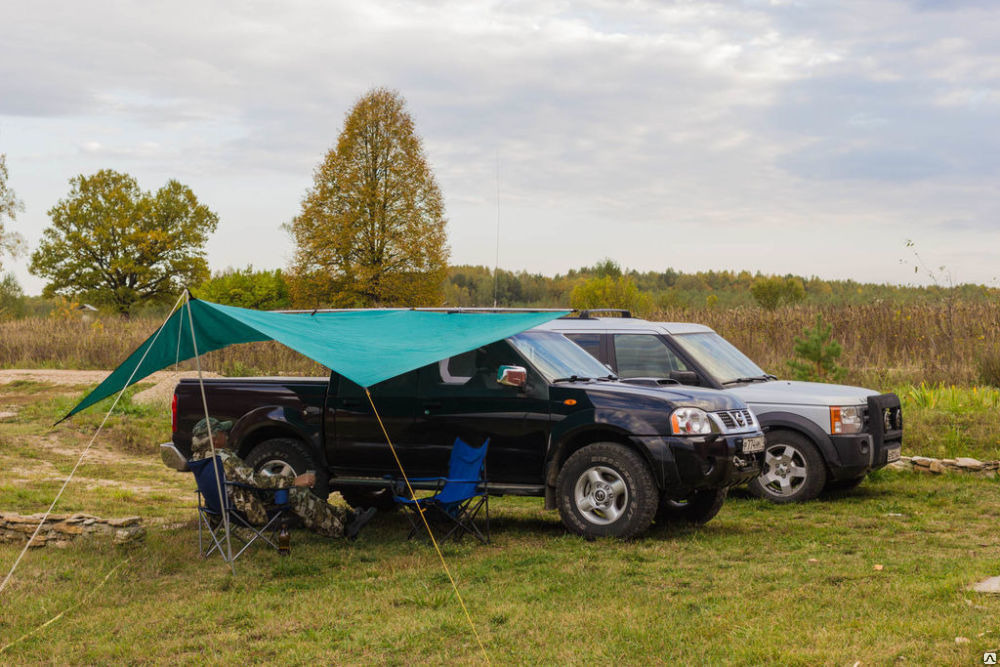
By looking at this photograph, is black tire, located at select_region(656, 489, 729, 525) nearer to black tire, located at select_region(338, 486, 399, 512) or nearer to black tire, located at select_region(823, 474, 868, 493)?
black tire, located at select_region(823, 474, 868, 493)

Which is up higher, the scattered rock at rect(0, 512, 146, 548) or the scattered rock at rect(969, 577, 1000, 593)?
the scattered rock at rect(969, 577, 1000, 593)

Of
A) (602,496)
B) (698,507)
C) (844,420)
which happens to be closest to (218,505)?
(602,496)

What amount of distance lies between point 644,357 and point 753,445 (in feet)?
8.00

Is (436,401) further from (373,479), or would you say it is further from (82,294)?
(82,294)

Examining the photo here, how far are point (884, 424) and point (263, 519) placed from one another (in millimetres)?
6744

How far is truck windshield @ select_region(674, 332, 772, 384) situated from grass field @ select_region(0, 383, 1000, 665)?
59.7 inches

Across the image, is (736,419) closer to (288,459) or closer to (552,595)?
(552,595)

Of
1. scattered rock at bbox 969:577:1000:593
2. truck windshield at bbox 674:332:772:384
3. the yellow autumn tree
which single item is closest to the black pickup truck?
truck windshield at bbox 674:332:772:384

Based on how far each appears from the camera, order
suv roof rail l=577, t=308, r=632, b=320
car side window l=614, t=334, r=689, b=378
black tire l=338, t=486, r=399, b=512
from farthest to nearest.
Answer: suv roof rail l=577, t=308, r=632, b=320
car side window l=614, t=334, r=689, b=378
black tire l=338, t=486, r=399, b=512

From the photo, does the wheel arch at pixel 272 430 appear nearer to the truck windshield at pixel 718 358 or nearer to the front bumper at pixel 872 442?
the truck windshield at pixel 718 358

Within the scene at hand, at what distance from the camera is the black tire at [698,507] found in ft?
32.1

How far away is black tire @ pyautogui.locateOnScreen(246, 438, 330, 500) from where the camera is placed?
977 cm

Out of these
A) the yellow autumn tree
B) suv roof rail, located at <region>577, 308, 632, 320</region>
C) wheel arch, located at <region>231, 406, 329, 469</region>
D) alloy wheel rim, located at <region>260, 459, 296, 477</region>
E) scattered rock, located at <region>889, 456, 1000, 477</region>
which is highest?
the yellow autumn tree

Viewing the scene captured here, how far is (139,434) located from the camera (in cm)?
1747
